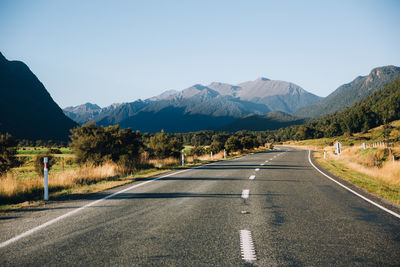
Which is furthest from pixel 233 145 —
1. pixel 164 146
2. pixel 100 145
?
pixel 100 145

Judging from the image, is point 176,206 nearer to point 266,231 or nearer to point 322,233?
point 266,231

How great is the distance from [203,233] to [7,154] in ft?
68.8

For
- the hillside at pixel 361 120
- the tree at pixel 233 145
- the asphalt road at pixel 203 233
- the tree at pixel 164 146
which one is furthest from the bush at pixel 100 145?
the hillside at pixel 361 120

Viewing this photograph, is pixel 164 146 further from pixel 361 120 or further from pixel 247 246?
pixel 361 120

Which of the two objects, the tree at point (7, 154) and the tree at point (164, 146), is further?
the tree at point (164, 146)

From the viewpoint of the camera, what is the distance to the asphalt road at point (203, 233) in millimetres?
3955

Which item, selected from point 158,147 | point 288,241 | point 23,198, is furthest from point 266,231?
point 158,147

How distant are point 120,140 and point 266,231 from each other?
750 inches

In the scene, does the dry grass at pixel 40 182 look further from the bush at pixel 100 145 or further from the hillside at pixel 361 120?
the hillside at pixel 361 120

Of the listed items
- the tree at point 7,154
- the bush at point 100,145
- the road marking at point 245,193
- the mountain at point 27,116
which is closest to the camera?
the road marking at point 245,193

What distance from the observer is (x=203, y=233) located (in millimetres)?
5078

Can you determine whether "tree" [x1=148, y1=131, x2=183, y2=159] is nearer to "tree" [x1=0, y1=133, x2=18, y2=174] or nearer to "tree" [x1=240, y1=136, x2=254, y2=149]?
"tree" [x1=0, y1=133, x2=18, y2=174]

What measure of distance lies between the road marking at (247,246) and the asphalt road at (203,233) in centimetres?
1

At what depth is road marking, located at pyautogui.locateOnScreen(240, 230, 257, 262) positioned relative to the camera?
399cm
